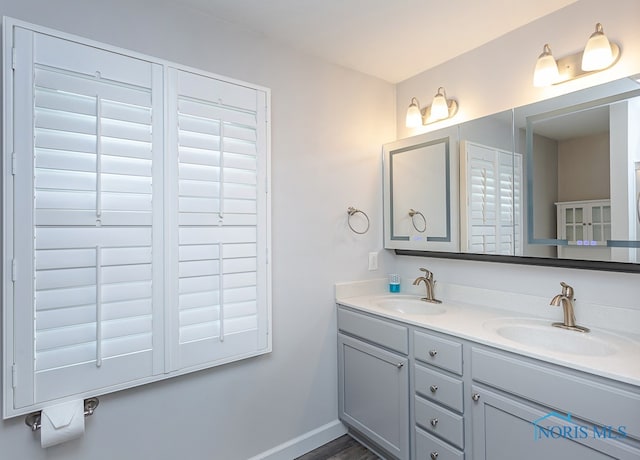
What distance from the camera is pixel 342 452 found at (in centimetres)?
212

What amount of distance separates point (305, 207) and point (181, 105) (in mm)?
883

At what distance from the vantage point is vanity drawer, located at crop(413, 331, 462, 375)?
61.5 inches

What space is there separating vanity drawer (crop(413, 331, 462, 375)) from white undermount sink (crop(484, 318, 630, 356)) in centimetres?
21

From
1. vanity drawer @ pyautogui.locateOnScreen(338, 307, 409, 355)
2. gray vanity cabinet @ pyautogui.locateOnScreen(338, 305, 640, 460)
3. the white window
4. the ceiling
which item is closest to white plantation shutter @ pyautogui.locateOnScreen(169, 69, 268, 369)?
the white window

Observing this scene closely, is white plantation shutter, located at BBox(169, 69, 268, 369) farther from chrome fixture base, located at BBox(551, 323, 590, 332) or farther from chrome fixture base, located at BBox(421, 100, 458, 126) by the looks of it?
chrome fixture base, located at BBox(551, 323, 590, 332)

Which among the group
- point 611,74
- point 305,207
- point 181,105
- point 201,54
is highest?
point 201,54

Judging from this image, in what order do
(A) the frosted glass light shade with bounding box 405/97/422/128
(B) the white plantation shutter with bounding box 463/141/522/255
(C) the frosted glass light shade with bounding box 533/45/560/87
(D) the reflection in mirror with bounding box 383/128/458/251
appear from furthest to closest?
(A) the frosted glass light shade with bounding box 405/97/422/128
(D) the reflection in mirror with bounding box 383/128/458/251
(B) the white plantation shutter with bounding box 463/141/522/255
(C) the frosted glass light shade with bounding box 533/45/560/87

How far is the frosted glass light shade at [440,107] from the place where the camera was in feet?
7.21

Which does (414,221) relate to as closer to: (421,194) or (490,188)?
(421,194)

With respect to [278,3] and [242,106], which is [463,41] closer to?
[278,3]

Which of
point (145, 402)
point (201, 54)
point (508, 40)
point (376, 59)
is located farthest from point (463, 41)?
point (145, 402)

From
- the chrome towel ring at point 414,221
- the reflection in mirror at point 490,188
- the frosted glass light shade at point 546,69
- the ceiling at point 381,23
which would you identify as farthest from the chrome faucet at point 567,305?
the ceiling at point 381,23

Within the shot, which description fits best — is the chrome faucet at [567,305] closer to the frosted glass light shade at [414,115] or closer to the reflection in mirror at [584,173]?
the reflection in mirror at [584,173]

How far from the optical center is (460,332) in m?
1.55
